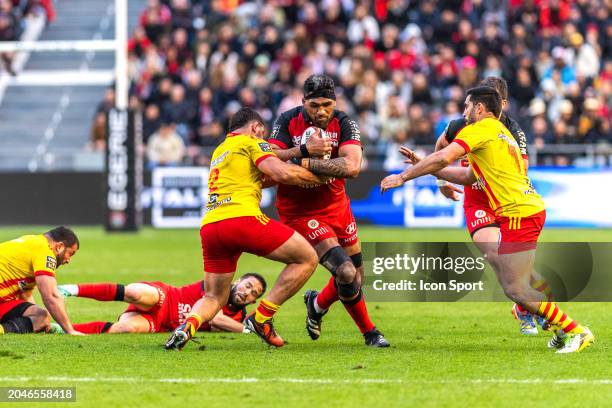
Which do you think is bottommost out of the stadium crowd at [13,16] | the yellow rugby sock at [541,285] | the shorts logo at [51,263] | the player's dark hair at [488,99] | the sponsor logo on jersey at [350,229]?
the yellow rugby sock at [541,285]

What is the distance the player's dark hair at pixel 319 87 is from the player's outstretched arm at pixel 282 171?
0.74m

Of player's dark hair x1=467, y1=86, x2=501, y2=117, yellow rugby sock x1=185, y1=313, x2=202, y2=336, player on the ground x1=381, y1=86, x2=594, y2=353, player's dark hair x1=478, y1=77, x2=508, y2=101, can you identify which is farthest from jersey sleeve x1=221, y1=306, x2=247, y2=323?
player's dark hair x1=467, y1=86, x2=501, y2=117

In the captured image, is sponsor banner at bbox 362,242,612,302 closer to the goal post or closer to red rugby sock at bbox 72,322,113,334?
red rugby sock at bbox 72,322,113,334

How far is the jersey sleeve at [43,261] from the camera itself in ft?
36.5

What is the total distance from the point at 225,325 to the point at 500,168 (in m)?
3.32

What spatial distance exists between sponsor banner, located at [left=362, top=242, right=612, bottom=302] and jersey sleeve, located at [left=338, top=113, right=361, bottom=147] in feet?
4.15

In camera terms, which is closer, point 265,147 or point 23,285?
point 265,147

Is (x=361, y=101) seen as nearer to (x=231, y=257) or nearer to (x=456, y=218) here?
(x=456, y=218)

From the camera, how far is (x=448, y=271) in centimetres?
1163

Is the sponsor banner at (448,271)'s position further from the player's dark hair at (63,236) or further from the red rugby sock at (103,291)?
the player's dark hair at (63,236)

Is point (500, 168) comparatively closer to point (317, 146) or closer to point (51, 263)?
point (317, 146)

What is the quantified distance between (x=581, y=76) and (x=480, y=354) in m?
18.4

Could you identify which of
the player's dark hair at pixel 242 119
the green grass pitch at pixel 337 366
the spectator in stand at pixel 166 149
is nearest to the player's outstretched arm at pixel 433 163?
the player's dark hair at pixel 242 119

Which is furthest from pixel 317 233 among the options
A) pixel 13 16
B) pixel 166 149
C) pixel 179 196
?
pixel 13 16
